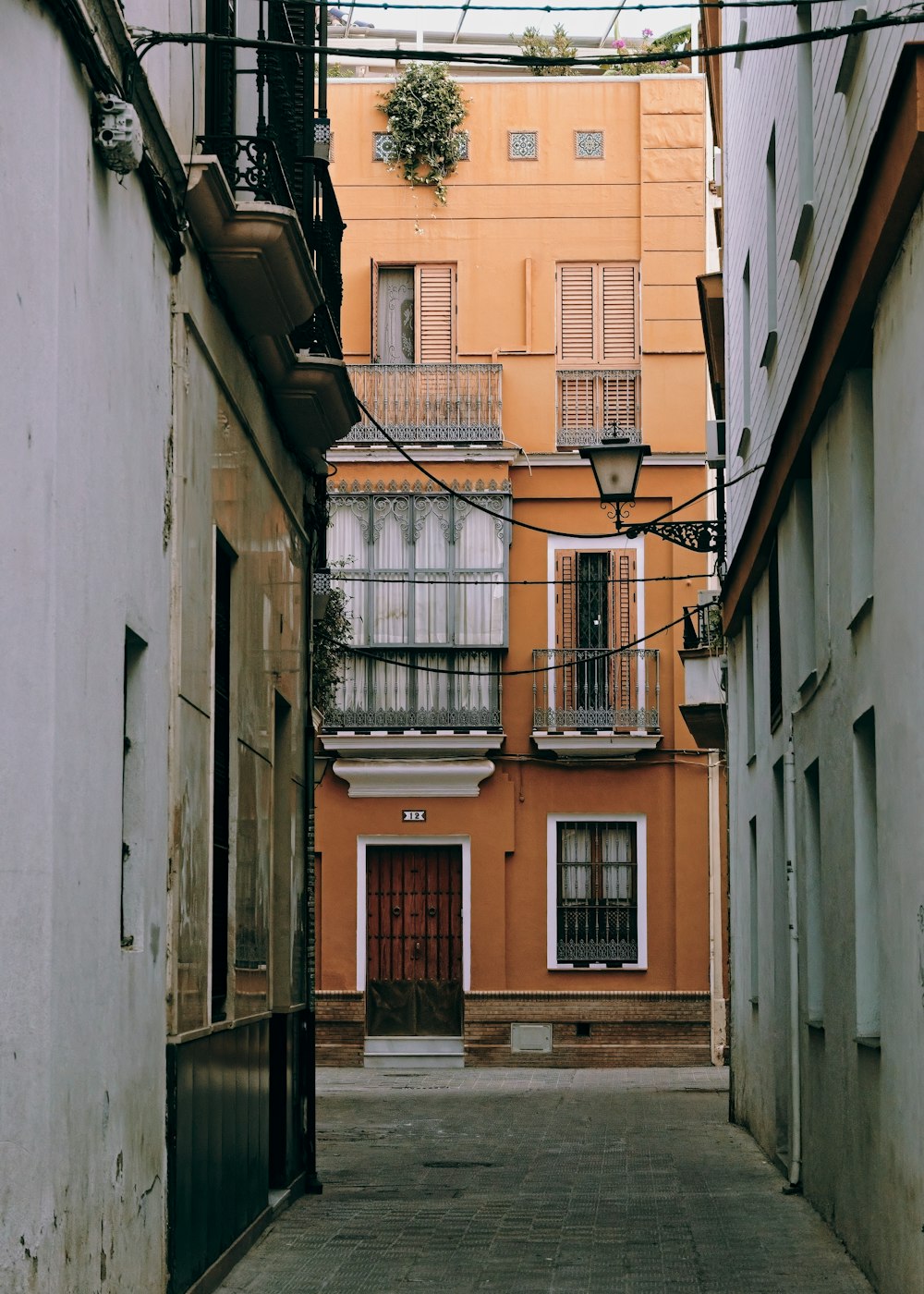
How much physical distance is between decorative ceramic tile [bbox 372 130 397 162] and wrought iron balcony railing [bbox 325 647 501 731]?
759cm

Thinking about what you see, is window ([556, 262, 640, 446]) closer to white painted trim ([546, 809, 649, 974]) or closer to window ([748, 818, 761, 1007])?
white painted trim ([546, 809, 649, 974])

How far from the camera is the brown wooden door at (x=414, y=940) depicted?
2881 centimetres

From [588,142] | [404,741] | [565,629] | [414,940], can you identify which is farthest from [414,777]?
[588,142]

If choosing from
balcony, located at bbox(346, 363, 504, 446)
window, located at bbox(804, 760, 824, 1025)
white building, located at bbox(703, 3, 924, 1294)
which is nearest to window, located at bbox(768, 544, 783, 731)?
white building, located at bbox(703, 3, 924, 1294)

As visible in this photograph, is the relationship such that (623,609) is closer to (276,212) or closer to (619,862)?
(619,862)

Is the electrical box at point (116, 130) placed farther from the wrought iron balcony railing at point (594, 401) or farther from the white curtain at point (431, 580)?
the wrought iron balcony railing at point (594, 401)

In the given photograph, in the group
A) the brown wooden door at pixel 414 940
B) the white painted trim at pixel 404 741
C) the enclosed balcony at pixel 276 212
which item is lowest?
the brown wooden door at pixel 414 940

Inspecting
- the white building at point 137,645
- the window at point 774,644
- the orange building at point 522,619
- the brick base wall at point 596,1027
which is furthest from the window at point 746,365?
the brick base wall at point 596,1027

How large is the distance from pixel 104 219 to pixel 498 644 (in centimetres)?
2161

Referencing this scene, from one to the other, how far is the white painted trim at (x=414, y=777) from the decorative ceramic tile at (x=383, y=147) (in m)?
9.14

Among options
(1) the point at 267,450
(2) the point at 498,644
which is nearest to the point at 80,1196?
(1) the point at 267,450

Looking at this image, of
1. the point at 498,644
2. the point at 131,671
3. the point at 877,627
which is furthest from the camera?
the point at 498,644

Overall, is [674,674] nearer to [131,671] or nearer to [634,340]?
[634,340]

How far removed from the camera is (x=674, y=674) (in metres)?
29.0
